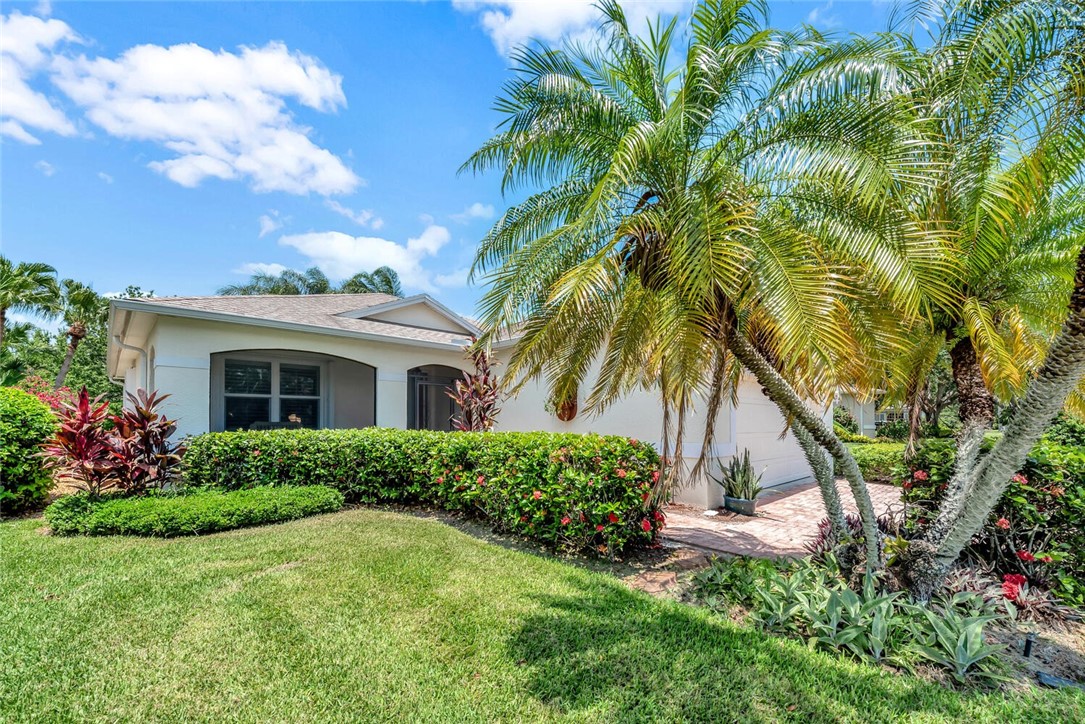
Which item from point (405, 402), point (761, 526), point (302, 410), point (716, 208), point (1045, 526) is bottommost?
point (761, 526)

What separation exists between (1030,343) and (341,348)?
1214 centimetres

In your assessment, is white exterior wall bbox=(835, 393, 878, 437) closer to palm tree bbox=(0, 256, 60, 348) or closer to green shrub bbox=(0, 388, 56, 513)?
green shrub bbox=(0, 388, 56, 513)

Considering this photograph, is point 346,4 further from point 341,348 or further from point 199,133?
point 341,348

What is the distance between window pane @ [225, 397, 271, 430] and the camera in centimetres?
1201

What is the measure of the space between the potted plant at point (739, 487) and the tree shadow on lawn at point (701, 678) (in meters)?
5.25

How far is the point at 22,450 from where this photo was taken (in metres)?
7.87

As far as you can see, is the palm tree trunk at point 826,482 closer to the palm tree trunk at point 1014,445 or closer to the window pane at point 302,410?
the palm tree trunk at point 1014,445

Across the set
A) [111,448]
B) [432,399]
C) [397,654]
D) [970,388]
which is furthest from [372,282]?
[970,388]

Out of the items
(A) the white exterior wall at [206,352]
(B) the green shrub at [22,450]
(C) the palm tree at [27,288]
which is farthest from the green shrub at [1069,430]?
(C) the palm tree at [27,288]

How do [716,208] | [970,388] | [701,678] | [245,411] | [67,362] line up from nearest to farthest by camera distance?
[701,678] < [716,208] < [970,388] < [245,411] < [67,362]

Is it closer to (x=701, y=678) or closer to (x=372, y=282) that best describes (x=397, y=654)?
(x=701, y=678)

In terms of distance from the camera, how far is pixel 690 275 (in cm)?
402

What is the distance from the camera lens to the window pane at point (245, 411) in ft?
39.4

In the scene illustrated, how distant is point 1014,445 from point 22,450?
44.3ft
